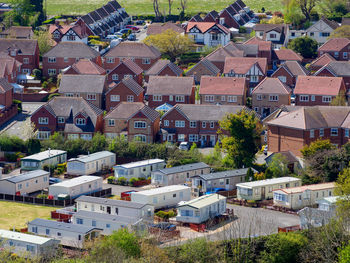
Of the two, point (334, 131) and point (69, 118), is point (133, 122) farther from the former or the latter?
point (334, 131)

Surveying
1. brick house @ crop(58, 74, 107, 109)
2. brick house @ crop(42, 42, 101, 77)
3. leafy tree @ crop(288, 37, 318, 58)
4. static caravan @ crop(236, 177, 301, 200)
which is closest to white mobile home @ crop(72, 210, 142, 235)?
static caravan @ crop(236, 177, 301, 200)

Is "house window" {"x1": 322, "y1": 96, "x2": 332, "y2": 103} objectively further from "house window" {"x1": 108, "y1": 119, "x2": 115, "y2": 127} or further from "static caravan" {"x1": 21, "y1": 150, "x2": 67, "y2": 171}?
"static caravan" {"x1": 21, "y1": 150, "x2": 67, "y2": 171}

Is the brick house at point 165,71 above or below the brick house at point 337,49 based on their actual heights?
below

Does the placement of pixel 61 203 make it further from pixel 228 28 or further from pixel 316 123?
pixel 228 28

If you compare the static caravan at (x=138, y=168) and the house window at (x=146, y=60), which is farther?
the house window at (x=146, y=60)

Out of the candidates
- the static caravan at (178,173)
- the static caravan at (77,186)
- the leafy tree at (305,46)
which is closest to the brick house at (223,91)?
the static caravan at (178,173)

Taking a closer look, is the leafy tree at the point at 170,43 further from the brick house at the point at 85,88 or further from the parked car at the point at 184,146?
the parked car at the point at 184,146
